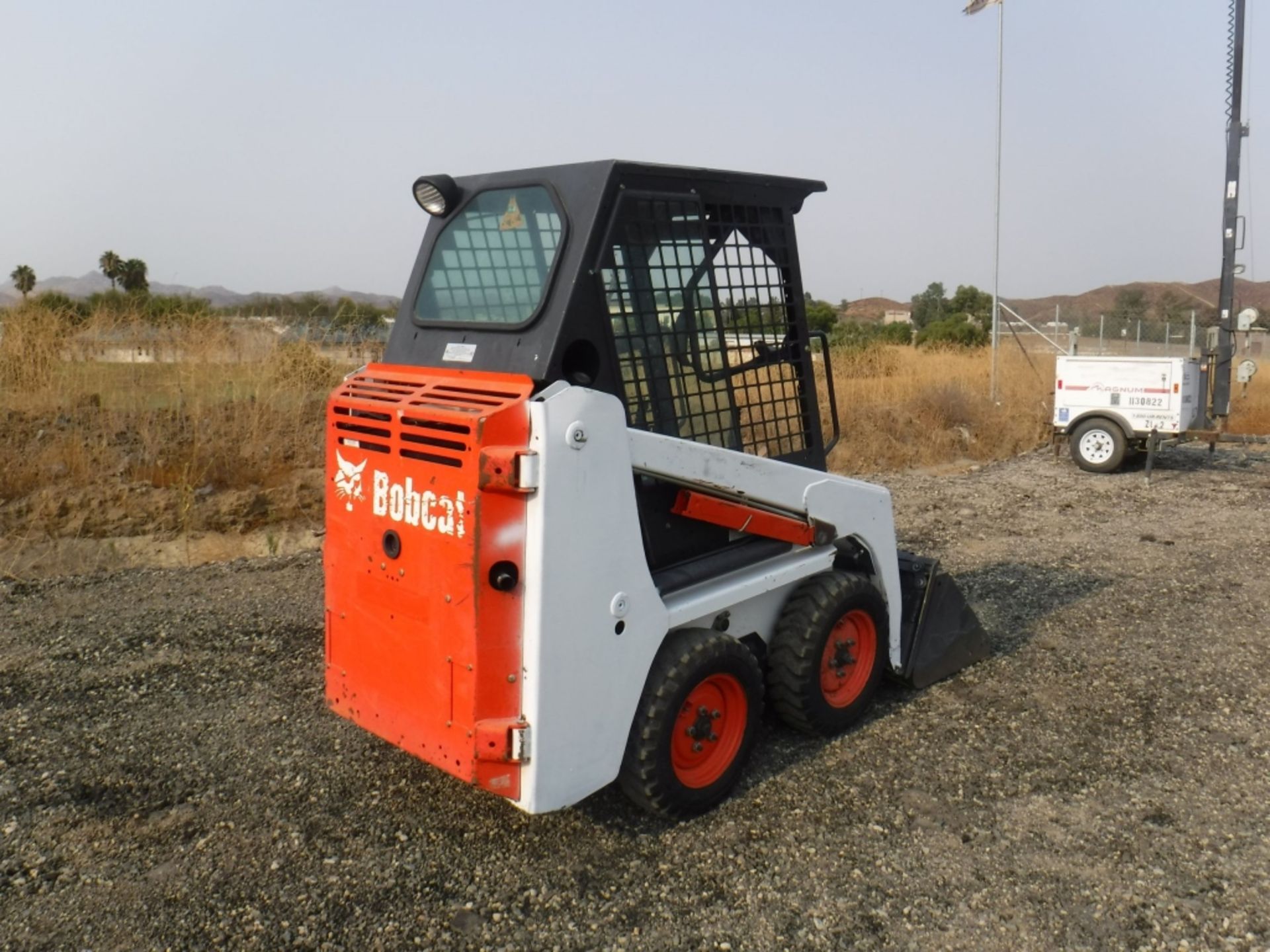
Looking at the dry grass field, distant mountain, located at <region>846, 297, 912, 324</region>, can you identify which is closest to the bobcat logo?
the dry grass field

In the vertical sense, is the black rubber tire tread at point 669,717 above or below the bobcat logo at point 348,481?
below

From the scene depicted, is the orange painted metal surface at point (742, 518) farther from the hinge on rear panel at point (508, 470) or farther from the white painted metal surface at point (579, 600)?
the hinge on rear panel at point (508, 470)

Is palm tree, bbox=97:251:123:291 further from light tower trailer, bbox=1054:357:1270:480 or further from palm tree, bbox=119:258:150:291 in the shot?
light tower trailer, bbox=1054:357:1270:480

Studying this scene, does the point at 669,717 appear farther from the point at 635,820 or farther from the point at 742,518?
the point at 742,518

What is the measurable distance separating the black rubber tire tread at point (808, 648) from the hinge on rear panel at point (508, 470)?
59.1 inches

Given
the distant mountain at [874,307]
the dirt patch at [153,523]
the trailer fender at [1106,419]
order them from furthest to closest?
the distant mountain at [874,307] → the trailer fender at [1106,419] → the dirt patch at [153,523]

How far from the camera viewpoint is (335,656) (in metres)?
3.59

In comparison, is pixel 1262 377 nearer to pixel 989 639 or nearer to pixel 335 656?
pixel 989 639

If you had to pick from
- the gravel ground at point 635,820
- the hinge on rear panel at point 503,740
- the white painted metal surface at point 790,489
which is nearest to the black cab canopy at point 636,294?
the white painted metal surface at point 790,489

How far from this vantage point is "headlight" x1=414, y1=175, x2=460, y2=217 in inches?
146

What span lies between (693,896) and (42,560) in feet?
19.5

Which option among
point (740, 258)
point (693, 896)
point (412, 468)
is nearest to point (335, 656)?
point (412, 468)

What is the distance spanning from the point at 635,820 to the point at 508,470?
55.5 inches

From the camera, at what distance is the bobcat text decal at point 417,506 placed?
302cm
